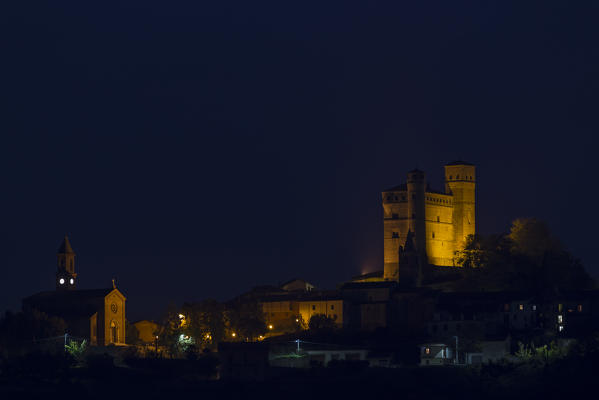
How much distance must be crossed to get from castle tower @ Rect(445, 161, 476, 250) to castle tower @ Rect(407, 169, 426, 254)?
6.02 m

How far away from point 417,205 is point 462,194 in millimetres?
7982

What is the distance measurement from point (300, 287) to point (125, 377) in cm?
4475

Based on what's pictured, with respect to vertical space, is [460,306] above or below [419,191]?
below

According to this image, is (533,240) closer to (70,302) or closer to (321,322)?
(321,322)

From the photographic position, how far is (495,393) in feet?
358

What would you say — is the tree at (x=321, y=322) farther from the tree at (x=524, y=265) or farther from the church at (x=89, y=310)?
the church at (x=89, y=310)

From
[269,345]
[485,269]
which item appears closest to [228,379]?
[269,345]

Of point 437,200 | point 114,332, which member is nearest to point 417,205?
point 437,200

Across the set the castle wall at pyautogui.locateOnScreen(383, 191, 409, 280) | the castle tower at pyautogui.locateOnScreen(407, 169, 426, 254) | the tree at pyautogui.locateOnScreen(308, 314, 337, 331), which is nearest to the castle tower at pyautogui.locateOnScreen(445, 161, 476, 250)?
the castle tower at pyautogui.locateOnScreen(407, 169, 426, 254)

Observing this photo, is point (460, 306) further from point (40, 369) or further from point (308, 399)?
point (40, 369)

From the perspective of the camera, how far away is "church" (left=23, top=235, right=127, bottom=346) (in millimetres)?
126188

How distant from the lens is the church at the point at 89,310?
126 metres

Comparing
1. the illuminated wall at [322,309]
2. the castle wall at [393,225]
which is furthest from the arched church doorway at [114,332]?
the castle wall at [393,225]

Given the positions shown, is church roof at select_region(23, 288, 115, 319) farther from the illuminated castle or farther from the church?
the illuminated castle
